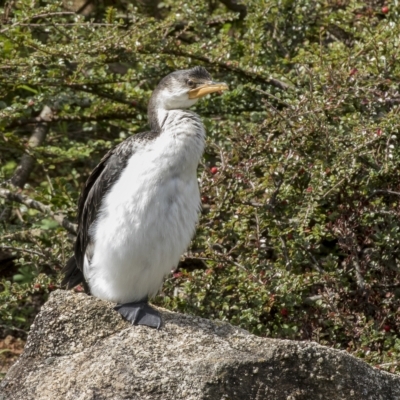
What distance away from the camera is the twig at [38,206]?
5633mm

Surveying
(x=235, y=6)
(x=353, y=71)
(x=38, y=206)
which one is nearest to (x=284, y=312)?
(x=353, y=71)

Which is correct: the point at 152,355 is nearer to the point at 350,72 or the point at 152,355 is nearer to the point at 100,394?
the point at 100,394

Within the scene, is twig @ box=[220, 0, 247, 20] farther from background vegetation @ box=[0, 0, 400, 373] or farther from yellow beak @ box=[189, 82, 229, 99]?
yellow beak @ box=[189, 82, 229, 99]

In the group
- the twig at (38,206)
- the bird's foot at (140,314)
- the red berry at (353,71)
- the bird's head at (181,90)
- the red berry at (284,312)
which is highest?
the bird's head at (181,90)

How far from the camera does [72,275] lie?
16.0ft

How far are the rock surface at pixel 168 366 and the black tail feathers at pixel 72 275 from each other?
44.4 inches

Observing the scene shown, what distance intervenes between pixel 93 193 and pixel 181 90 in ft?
2.21

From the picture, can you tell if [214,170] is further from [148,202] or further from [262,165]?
[148,202]

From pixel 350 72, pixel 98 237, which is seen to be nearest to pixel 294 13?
pixel 350 72

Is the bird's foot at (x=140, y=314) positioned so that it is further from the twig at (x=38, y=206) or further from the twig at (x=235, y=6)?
the twig at (x=235, y=6)

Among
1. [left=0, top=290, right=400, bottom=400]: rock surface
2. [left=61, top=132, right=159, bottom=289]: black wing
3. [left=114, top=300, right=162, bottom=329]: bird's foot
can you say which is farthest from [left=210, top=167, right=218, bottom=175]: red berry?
[left=0, top=290, right=400, bottom=400]: rock surface

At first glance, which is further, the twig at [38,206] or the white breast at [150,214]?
the twig at [38,206]

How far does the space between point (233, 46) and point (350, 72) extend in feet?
4.19

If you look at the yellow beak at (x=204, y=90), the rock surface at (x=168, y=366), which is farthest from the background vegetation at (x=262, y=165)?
the rock surface at (x=168, y=366)
